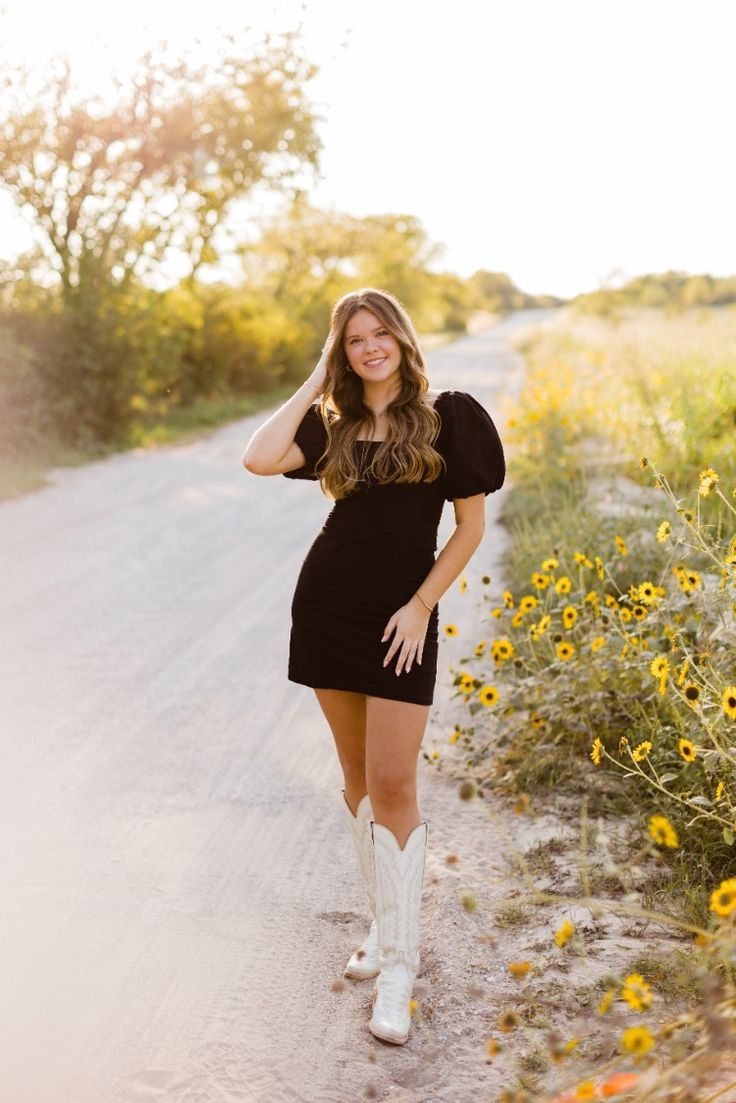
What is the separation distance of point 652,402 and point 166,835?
6954 mm

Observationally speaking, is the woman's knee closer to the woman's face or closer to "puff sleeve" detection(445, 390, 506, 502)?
"puff sleeve" detection(445, 390, 506, 502)

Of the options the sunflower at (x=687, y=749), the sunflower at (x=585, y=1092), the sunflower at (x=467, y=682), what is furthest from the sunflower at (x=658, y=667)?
the sunflower at (x=585, y=1092)

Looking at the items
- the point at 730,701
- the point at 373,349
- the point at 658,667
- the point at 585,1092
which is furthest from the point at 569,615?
the point at 585,1092

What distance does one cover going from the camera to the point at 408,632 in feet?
9.72

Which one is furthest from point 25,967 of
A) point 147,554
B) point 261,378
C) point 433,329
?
point 433,329

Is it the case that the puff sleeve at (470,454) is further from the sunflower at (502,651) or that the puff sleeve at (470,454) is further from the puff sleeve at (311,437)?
the sunflower at (502,651)

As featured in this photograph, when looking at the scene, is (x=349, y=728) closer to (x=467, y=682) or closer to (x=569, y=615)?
(x=467, y=682)

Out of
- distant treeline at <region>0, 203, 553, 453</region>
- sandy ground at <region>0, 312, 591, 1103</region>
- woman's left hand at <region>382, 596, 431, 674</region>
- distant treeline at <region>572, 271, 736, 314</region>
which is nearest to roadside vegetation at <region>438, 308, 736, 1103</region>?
sandy ground at <region>0, 312, 591, 1103</region>

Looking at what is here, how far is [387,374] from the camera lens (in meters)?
3.12

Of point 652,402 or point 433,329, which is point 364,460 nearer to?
point 652,402


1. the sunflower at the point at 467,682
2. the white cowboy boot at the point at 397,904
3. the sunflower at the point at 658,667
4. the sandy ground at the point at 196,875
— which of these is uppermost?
the sunflower at the point at 658,667

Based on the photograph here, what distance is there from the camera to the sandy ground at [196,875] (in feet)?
9.04

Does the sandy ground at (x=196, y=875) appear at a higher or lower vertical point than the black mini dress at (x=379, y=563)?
lower

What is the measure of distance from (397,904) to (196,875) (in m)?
0.91
